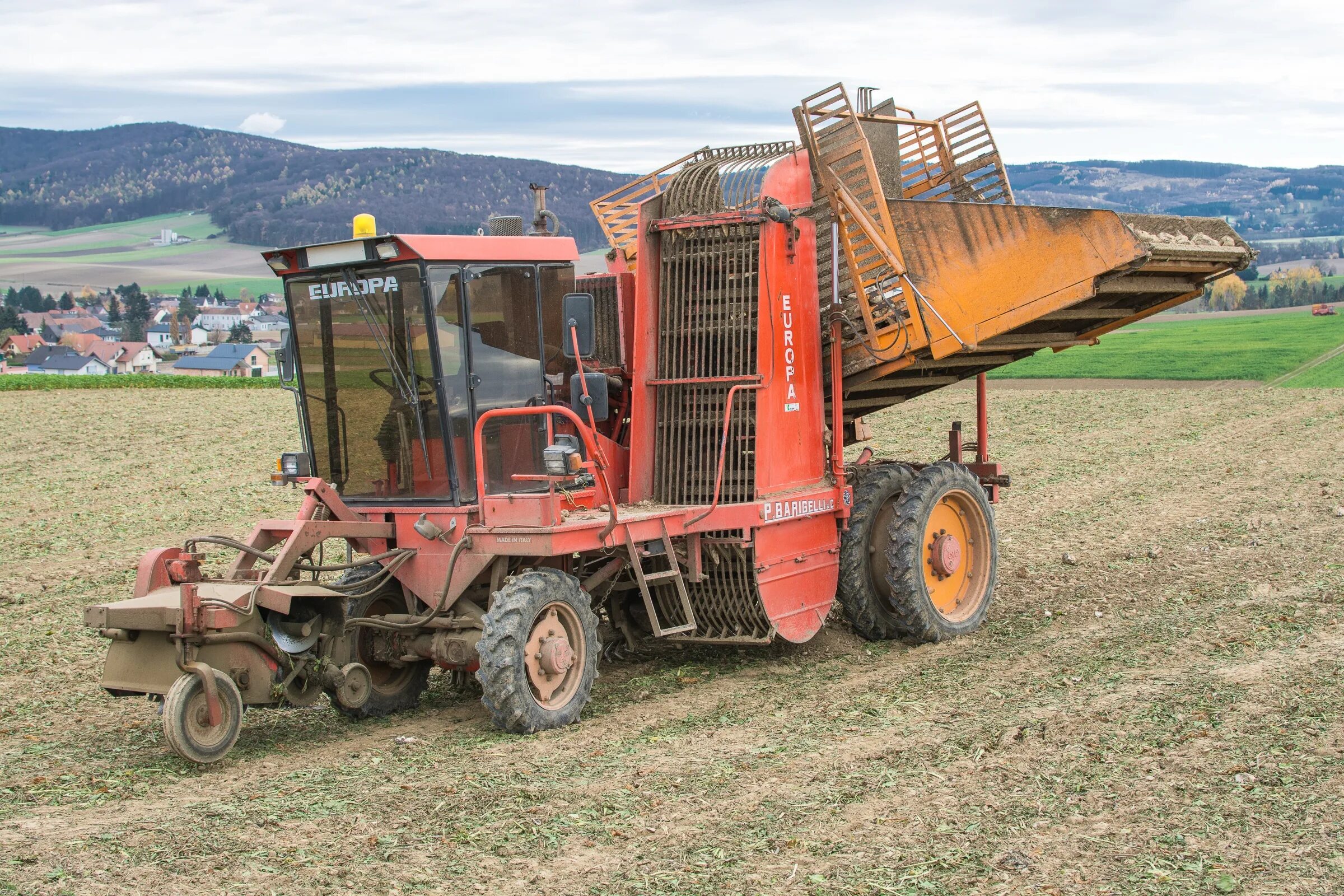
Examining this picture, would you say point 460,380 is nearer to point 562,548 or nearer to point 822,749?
point 562,548

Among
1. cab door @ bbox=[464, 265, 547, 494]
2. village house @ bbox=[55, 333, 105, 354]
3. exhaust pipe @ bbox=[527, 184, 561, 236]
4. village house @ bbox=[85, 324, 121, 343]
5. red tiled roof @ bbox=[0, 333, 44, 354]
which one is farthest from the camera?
village house @ bbox=[85, 324, 121, 343]

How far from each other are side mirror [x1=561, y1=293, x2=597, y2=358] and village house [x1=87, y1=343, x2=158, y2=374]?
65.2 meters

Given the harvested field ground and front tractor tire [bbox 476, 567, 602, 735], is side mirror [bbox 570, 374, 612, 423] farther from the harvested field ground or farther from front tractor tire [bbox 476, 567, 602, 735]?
the harvested field ground

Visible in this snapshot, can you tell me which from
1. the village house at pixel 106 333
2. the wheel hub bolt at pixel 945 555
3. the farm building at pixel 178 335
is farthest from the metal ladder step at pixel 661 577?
the village house at pixel 106 333

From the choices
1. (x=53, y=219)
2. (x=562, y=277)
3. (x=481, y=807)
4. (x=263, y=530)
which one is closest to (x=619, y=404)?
(x=562, y=277)

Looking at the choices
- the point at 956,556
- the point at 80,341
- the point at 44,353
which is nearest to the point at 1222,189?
the point at 80,341

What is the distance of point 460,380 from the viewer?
7.55 m

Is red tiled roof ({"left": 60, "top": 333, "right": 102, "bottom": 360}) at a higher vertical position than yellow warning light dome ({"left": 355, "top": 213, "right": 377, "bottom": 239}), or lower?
lower

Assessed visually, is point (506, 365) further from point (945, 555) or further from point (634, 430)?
point (945, 555)

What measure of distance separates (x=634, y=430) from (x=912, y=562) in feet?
7.37

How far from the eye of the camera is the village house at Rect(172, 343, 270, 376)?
43031 millimetres

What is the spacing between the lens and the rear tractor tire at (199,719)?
633 cm

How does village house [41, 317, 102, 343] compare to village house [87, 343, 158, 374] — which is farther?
village house [41, 317, 102, 343]

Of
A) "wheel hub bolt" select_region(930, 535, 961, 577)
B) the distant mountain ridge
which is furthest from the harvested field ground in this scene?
the distant mountain ridge
